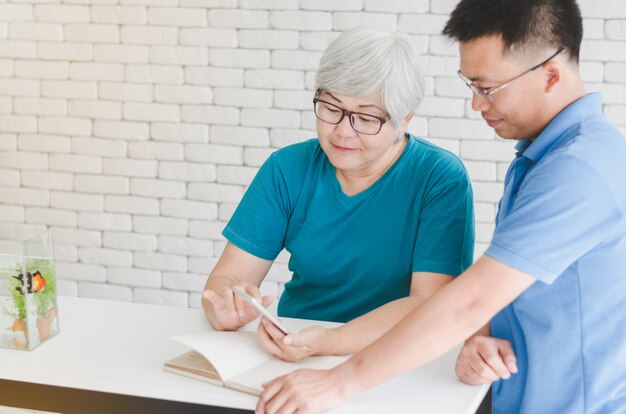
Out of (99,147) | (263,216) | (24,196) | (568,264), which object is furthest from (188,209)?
(568,264)

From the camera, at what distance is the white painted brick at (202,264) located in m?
3.59

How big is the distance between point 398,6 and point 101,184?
155cm

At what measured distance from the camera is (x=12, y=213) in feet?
12.4

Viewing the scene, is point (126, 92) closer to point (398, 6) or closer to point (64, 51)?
point (64, 51)

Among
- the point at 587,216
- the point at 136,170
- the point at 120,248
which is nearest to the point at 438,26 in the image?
the point at 136,170

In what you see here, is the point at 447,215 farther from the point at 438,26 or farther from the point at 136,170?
the point at 136,170

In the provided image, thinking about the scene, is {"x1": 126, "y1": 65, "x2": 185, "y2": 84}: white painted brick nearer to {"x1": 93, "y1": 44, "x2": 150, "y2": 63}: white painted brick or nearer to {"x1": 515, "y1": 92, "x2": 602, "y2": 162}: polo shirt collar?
{"x1": 93, "y1": 44, "x2": 150, "y2": 63}: white painted brick

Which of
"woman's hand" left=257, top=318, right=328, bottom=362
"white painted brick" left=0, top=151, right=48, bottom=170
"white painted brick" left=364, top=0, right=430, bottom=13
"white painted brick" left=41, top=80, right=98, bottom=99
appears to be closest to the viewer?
"woman's hand" left=257, top=318, right=328, bottom=362

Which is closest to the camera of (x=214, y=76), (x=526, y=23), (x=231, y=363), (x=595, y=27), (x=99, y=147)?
(x=526, y=23)

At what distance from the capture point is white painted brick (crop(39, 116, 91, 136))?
3.62 meters

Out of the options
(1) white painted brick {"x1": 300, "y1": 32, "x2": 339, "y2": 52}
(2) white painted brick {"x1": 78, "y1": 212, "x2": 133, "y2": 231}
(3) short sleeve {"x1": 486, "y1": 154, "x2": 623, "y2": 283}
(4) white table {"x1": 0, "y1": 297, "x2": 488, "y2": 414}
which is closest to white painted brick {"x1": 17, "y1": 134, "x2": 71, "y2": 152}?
(2) white painted brick {"x1": 78, "y1": 212, "x2": 133, "y2": 231}

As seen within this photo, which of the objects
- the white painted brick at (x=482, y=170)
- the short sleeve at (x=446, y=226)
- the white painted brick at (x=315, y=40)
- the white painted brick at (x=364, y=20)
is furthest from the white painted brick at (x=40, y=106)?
the short sleeve at (x=446, y=226)

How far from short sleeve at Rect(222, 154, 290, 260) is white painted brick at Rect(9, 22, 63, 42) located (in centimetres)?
193

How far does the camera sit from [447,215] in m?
1.88
